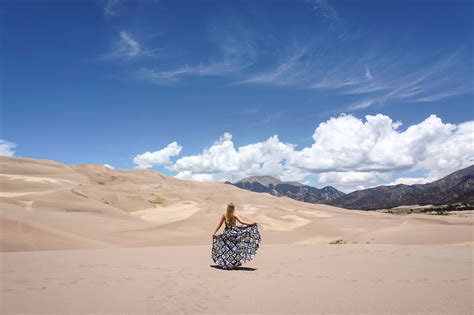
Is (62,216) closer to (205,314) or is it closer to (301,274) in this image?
(301,274)

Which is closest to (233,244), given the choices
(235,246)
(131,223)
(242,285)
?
(235,246)

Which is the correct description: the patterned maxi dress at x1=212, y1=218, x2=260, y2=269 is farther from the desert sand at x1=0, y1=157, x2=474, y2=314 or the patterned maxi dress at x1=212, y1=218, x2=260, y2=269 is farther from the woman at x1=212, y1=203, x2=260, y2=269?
the desert sand at x1=0, y1=157, x2=474, y2=314

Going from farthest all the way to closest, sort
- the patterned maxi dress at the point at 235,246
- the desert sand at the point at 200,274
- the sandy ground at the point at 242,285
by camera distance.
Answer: the patterned maxi dress at the point at 235,246, the desert sand at the point at 200,274, the sandy ground at the point at 242,285

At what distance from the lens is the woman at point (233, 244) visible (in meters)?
10.0

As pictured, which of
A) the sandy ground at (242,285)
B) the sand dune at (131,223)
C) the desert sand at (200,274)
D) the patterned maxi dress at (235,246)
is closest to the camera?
the sandy ground at (242,285)

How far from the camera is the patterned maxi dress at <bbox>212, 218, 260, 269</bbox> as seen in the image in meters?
10.0

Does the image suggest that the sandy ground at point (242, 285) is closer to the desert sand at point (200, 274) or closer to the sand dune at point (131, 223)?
the desert sand at point (200, 274)

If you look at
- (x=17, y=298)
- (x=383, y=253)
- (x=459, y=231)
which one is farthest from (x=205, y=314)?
(x=459, y=231)

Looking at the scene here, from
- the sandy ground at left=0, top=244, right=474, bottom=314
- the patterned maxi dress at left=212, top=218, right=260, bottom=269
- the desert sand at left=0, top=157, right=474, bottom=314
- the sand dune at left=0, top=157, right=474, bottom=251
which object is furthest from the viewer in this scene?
the sand dune at left=0, top=157, right=474, bottom=251

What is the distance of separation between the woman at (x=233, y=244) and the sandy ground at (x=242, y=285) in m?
0.37

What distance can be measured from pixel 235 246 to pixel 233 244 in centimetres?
9

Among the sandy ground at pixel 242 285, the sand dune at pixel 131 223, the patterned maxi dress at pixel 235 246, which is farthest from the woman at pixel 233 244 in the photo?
the sand dune at pixel 131 223

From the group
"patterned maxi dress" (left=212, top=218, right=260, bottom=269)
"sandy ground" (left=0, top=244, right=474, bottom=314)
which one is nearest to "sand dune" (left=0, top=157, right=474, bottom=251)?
"sandy ground" (left=0, top=244, right=474, bottom=314)

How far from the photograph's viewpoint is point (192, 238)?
19.4 metres
